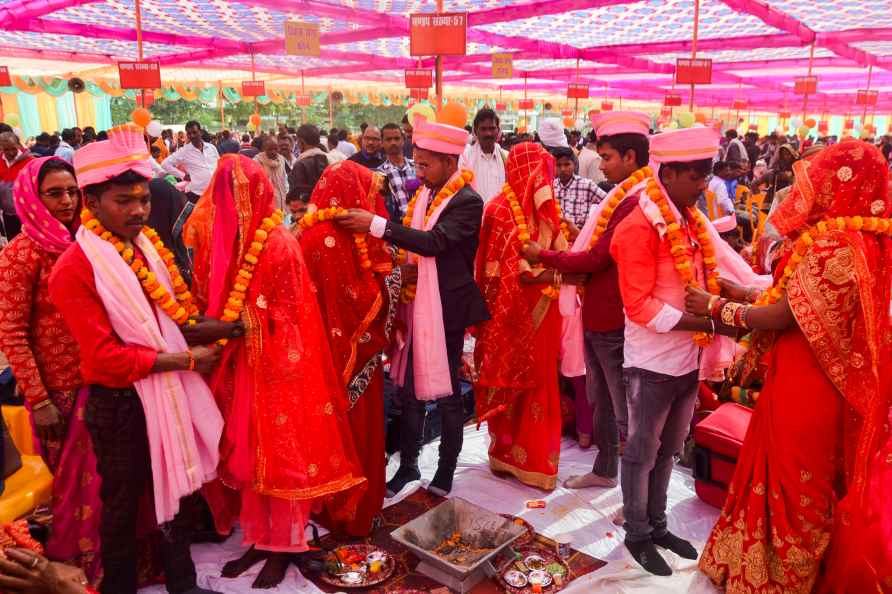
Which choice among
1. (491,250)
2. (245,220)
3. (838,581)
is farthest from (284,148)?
(838,581)

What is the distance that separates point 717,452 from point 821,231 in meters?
1.41

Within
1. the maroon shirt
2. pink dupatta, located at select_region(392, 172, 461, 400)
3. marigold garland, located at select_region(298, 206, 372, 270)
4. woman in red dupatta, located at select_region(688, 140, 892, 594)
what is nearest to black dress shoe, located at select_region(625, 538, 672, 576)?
woman in red dupatta, located at select_region(688, 140, 892, 594)

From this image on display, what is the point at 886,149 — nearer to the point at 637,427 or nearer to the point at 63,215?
the point at 637,427

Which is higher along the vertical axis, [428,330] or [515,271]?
[515,271]

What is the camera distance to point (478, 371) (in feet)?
10.8

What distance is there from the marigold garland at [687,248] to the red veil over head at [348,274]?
111cm

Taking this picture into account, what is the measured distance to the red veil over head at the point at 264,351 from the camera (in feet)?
7.33

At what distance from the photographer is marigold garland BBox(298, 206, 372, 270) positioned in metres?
2.59

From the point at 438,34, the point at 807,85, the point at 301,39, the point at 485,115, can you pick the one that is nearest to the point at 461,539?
the point at 438,34

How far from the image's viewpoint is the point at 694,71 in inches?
260

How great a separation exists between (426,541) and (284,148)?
20.6 ft

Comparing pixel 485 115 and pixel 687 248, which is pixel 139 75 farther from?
pixel 687 248

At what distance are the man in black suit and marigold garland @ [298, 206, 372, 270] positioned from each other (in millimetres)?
40

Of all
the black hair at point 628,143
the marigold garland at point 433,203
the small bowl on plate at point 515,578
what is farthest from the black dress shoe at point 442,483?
the black hair at point 628,143
